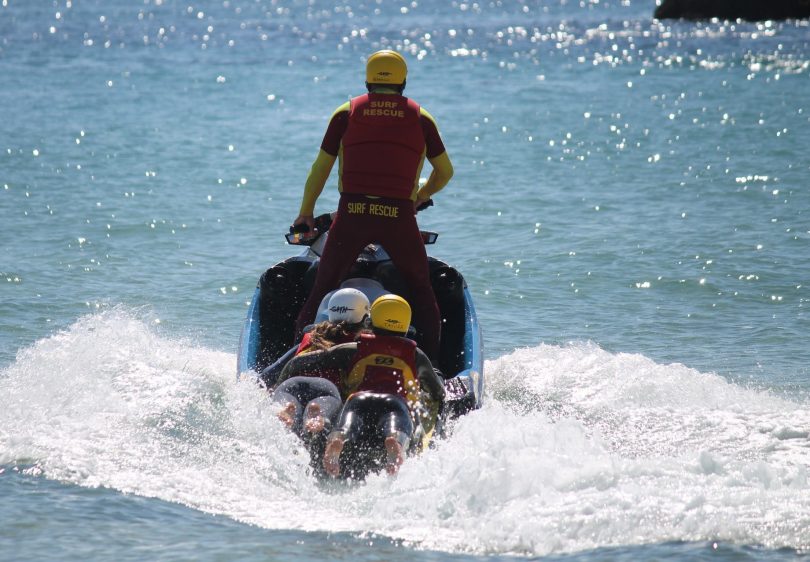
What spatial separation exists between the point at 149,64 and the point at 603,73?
1107 centimetres

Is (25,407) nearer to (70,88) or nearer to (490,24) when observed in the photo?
(70,88)

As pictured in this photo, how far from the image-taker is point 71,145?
21.5 m

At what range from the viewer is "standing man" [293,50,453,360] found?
8414mm

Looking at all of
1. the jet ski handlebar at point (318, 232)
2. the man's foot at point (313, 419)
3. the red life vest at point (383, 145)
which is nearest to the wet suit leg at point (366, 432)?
the man's foot at point (313, 419)

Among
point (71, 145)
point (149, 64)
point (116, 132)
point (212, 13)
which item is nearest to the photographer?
point (71, 145)

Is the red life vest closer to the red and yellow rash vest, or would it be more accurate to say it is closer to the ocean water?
the red and yellow rash vest

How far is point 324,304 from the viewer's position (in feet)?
28.0

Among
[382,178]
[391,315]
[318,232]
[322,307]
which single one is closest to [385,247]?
[382,178]

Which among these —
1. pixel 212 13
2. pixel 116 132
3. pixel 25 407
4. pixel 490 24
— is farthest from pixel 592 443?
pixel 212 13

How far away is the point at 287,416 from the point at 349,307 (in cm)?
88

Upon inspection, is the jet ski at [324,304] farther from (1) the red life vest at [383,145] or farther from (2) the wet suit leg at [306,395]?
(2) the wet suit leg at [306,395]

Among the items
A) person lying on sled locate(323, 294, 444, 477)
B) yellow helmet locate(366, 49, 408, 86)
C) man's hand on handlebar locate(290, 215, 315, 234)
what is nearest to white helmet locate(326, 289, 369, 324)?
person lying on sled locate(323, 294, 444, 477)

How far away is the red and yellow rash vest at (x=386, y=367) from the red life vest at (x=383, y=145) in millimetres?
1402

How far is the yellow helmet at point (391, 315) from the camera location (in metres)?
7.38
